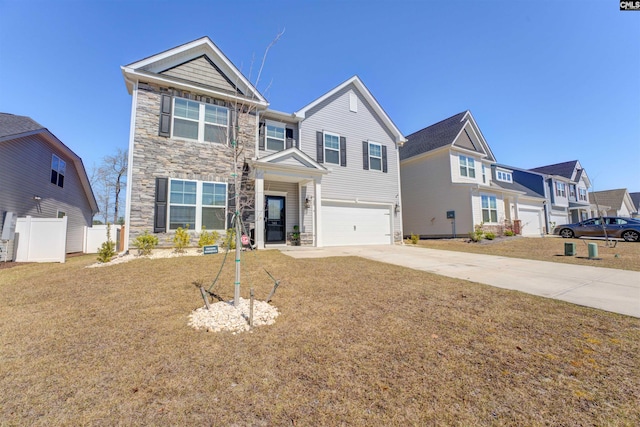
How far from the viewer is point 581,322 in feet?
11.6

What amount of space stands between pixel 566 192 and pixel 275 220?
31843 mm

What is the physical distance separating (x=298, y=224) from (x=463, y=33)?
9.82 metres

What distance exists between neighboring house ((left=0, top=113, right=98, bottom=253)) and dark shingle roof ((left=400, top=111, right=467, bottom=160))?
805 inches

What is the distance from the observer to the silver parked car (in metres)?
14.6

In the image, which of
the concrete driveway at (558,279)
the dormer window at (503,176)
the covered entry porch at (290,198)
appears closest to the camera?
the concrete driveway at (558,279)

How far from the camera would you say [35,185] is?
37.0 feet

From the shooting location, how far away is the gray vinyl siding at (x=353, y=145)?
12438mm

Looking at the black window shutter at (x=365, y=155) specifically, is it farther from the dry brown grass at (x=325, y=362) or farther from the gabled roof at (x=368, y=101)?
the dry brown grass at (x=325, y=362)

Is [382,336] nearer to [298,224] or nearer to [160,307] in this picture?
[160,307]

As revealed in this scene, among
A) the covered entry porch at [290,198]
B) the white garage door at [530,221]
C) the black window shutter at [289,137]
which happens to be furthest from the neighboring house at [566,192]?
the black window shutter at [289,137]

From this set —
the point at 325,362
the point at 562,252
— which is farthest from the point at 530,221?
the point at 325,362

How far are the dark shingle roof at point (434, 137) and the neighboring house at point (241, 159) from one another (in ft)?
22.2

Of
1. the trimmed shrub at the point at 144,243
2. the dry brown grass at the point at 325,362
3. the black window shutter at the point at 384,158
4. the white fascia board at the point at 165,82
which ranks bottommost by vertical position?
the dry brown grass at the point at 325,362

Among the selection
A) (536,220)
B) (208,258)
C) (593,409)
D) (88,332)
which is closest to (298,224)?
(208,258)
